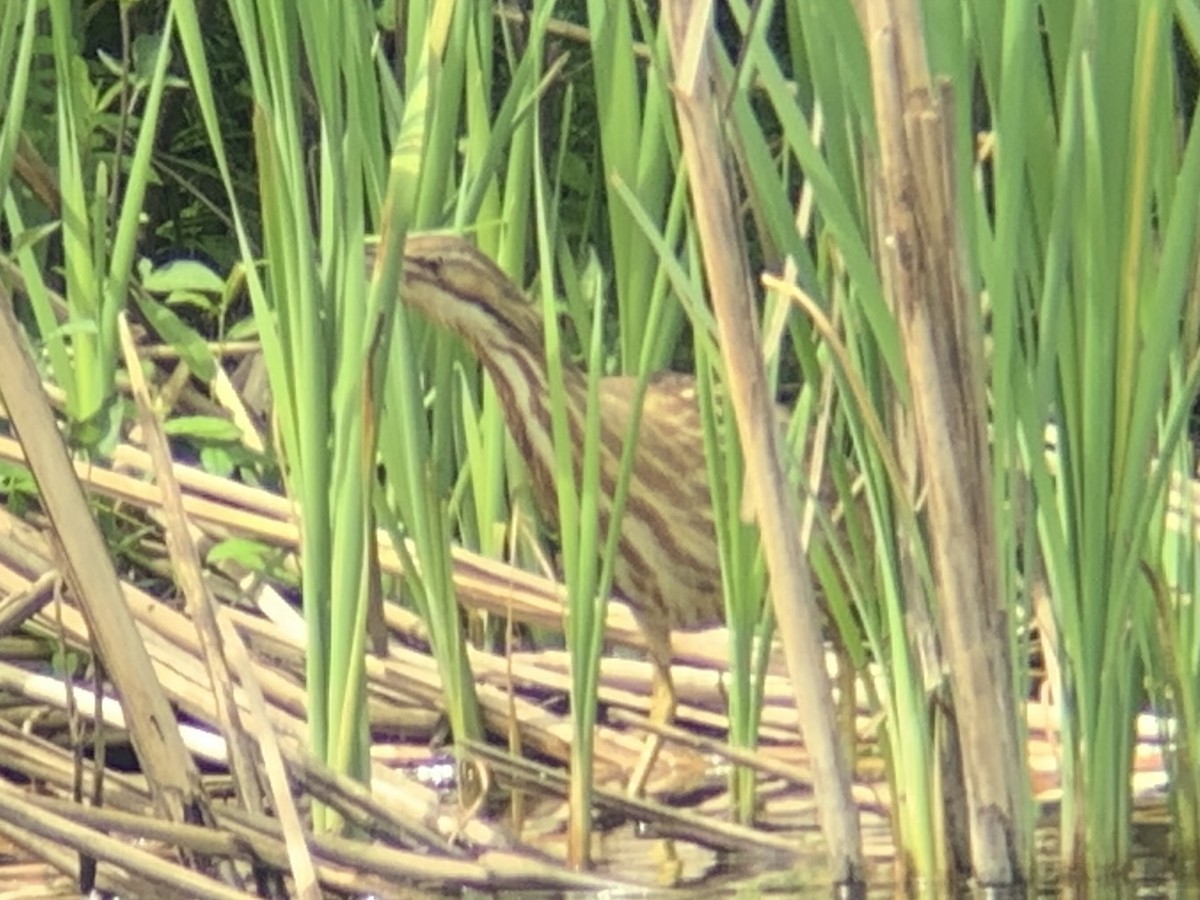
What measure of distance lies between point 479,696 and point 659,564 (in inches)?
22.1

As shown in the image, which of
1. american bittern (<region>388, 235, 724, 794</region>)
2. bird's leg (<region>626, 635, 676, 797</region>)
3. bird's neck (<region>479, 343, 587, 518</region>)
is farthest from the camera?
bird's neck (<region>479, 343, 587, 518</region>)

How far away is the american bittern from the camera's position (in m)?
2.64

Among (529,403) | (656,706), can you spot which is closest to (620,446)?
(529,403)

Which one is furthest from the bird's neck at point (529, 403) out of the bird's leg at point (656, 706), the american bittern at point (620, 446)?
the bird's leg at point (656, 706)

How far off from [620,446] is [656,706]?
0.49m

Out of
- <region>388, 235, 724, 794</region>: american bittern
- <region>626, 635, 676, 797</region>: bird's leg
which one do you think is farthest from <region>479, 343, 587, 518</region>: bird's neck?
<region>626, 635, 676, 797</region>: bird's leg

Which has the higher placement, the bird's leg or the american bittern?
the american bittern

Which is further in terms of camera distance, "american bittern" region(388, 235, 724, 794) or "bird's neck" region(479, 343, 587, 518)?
"bird's neck" region(479, 343, 587, 518)

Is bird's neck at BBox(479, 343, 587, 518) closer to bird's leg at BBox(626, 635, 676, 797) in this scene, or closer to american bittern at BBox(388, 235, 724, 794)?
american bittern at BBox(388, 235, 724, 794)

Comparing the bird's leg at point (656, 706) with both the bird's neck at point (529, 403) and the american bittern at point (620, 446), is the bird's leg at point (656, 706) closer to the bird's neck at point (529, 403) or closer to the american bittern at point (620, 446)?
the american bittern at point (620, 446)

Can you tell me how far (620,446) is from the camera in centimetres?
298

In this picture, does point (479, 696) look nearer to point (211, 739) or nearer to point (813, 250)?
point (211, 739)

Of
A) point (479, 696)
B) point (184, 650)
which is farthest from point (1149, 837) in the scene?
point (184, 650)

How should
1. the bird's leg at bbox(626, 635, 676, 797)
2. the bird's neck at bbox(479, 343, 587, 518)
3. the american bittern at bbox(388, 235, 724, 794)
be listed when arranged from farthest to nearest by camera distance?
1. the bird's neck at bbox(479, 343, 587, 518)
2. the american bittern at bbox(388, 235, 724, 794)
3. the bird's leg at bbox(626, 635, 676, 797)
